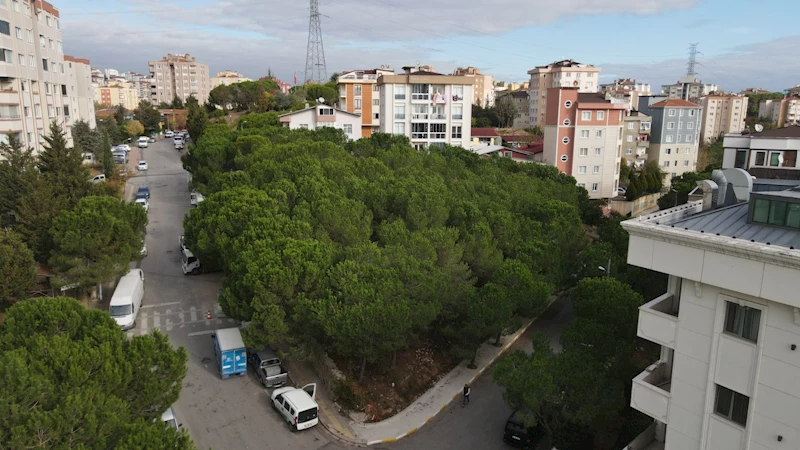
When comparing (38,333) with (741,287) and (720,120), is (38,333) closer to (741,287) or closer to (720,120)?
(741,287)

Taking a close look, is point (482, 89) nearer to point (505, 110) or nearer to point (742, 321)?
point (505, 110)

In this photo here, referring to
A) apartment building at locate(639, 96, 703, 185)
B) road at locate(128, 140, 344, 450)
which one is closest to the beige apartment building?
apartment building at locate(639, 96, 703, 185)

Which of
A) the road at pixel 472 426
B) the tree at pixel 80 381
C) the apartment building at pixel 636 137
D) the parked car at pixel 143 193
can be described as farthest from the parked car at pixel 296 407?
the apartment building at pixel 636 137


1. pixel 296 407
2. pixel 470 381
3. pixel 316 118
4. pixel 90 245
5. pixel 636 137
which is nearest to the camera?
pixel 296 407

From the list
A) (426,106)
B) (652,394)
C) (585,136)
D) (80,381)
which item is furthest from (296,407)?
(585,136)

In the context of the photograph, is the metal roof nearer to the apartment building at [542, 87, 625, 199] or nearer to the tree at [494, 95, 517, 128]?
the apartment building at [542, 87, 625, 199]
